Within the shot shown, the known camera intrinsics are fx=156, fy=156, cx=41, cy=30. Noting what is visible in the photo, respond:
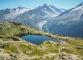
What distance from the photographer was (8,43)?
479 ft

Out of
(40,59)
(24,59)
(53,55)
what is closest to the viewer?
(24,59)

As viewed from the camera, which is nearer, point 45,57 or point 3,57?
point 3,57

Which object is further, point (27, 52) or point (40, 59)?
point (27, 52)

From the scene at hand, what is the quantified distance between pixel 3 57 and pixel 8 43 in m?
62.3

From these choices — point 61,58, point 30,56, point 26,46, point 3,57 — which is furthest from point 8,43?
point 3,57

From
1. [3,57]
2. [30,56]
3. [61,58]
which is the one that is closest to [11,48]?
[30,56]

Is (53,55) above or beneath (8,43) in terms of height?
beneath

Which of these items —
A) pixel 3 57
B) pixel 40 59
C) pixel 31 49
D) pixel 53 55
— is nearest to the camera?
pixel 3 57

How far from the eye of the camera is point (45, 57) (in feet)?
413

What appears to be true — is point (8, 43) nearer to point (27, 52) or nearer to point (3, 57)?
point (27, 52)

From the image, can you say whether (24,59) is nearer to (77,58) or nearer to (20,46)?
A: (20,46)

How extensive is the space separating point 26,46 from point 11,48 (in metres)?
15.0

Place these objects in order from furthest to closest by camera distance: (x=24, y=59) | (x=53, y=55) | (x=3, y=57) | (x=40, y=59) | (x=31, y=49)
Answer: (x=31, y=49)
(x=53, y=55)
(x=40, y=59)
(x=24, y=59)
(x=3, y=57)

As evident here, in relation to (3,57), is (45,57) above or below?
below
